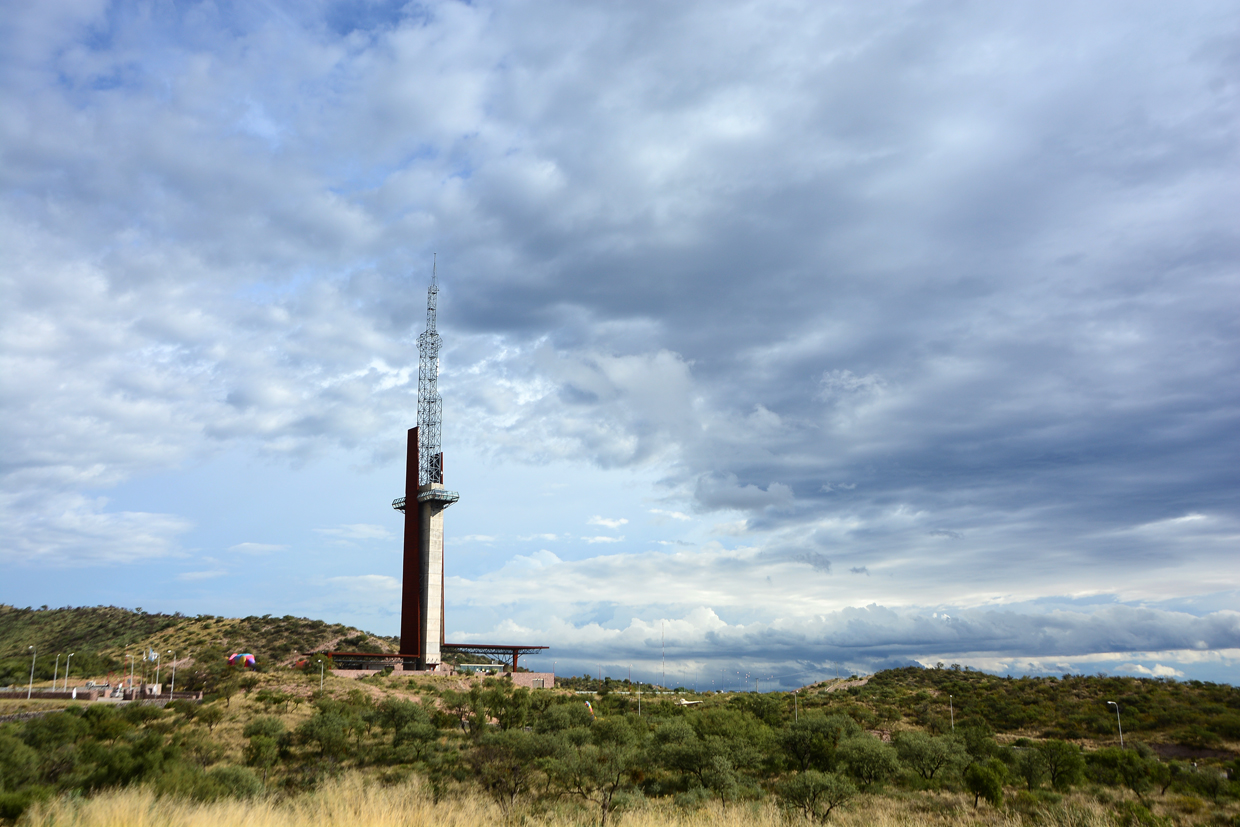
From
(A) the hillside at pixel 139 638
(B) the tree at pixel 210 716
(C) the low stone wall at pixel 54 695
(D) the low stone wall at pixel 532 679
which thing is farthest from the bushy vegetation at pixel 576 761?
(A) the hillside at pixel 139 638

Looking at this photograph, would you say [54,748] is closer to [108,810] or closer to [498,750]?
[498,750]

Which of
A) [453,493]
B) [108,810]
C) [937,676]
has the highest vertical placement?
[453,493]

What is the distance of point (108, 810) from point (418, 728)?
124 ft

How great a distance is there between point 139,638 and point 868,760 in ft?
416

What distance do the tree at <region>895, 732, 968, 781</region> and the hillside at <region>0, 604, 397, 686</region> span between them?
287ft

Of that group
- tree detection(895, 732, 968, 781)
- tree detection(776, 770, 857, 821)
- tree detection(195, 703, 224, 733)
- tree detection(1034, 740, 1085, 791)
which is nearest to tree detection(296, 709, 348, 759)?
tree detection(195, 703, 224, 733)

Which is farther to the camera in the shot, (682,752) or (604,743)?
(604,743)

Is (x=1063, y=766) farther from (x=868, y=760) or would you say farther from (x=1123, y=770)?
(x=868, y=760)

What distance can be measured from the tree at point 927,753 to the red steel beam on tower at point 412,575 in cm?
5884

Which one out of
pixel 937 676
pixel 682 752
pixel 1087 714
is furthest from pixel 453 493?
pixel 937 676

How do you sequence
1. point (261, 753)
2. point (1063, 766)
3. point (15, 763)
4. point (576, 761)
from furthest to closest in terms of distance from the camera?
point (1063, 766) → point (261, 753) → point (576, 761) → point (15, 763)

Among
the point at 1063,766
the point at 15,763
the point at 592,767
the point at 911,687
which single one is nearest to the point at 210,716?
the point at 15,763

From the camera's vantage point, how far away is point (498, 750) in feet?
120

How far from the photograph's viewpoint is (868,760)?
1534 inches
